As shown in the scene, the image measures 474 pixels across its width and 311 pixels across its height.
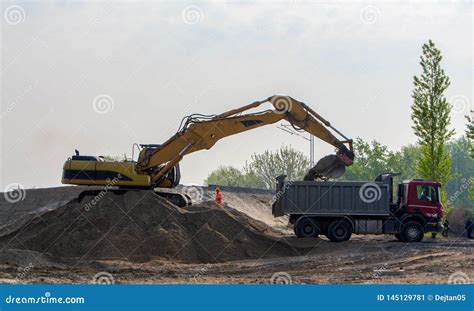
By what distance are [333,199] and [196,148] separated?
5742 mm

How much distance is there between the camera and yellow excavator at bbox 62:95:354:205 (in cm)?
3027

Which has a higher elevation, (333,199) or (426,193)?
(426,193)

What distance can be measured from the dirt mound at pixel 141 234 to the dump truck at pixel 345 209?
5.12 ft

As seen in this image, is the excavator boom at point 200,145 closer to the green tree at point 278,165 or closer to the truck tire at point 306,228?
the truck tire at point 306,228

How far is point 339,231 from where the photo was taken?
101 feet

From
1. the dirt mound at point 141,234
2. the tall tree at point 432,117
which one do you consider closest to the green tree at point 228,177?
the tall tree at point 432,117

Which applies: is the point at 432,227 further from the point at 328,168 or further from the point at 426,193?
the point at 328,168

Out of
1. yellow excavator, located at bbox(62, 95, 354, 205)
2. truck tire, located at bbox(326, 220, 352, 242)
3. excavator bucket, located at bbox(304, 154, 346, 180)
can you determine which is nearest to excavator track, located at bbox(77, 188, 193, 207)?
yellow excavator, located at bbox(62, 95, 354, 205)

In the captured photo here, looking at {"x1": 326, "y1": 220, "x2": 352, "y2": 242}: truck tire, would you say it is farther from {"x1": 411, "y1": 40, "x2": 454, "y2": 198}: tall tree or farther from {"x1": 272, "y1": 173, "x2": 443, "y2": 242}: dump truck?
{"x1": 411, "y1": 40, "x2": 454, "y2": 198}: tall tree

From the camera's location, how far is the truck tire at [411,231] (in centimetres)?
3112

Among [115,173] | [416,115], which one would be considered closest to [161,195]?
[115,173]

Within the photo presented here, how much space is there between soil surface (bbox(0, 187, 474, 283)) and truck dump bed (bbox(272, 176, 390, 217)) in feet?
3.89

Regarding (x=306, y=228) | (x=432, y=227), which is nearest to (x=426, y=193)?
(x=432, y=227)

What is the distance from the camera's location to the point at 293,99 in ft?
99.5
